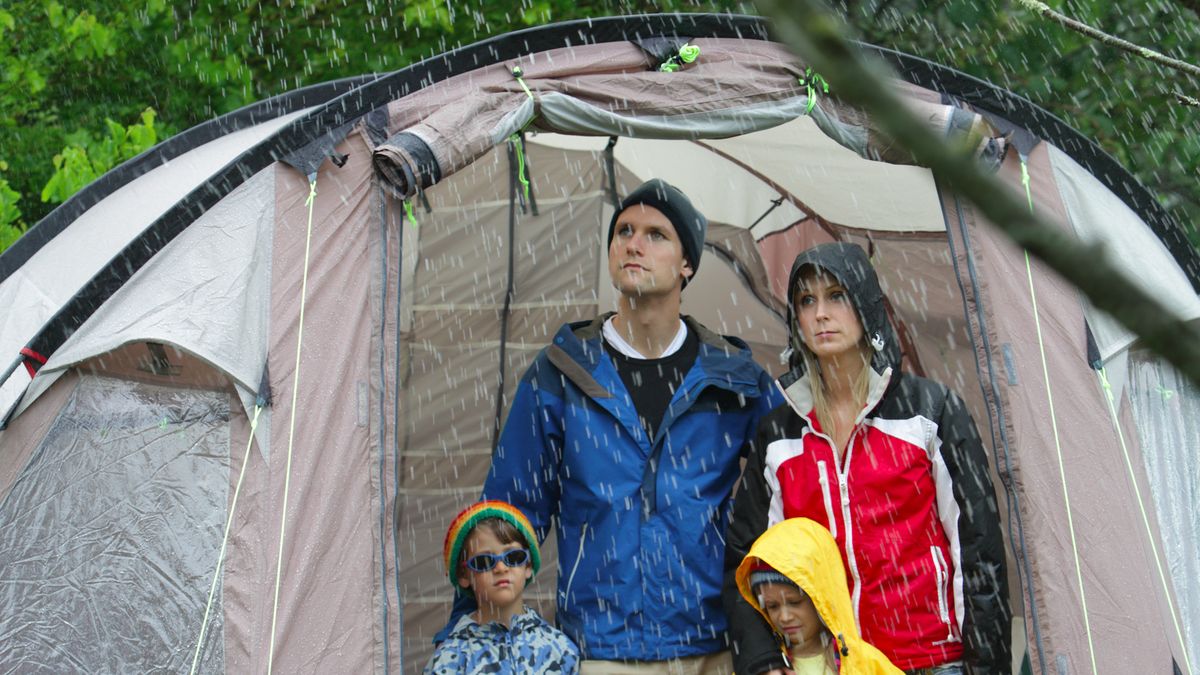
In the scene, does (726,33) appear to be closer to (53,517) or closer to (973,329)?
(973,329)

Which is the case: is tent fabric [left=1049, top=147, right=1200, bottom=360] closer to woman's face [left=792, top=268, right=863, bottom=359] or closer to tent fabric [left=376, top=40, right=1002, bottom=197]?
tent fabric [left=376, top=40, right=1002, bottom=197]

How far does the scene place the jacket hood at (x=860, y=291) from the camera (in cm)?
328

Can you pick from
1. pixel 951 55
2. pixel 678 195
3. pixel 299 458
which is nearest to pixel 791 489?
pixel 678 195

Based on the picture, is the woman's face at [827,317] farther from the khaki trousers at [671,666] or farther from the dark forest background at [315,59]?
the dark forest background at [315,59]

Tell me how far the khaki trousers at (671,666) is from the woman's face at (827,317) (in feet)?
2.71

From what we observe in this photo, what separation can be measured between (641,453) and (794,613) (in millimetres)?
Result: 599

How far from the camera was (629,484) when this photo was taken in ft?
11.2

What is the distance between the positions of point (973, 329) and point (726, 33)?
3.42 ft

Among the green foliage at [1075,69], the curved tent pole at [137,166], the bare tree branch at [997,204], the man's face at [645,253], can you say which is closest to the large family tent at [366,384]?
the man's face at [645,253]

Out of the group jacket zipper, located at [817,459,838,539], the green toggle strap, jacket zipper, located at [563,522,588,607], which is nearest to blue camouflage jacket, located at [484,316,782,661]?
jacket zipper, located at [563,522,588,607]

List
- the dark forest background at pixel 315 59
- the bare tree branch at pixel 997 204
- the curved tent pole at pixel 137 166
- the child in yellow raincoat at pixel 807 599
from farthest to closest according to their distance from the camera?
the dark forest background at pixel 315 59, the curved tent pole at pixel 137 166, the child in yellow raincoat at pixel 807 599, the bare tree branch at pixel 997 204

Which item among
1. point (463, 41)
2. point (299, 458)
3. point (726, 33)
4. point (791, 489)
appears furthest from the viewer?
point (463, 41)

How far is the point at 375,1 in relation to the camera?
301 inches

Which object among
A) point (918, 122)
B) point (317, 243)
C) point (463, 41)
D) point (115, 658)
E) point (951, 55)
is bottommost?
point (918, 122)
